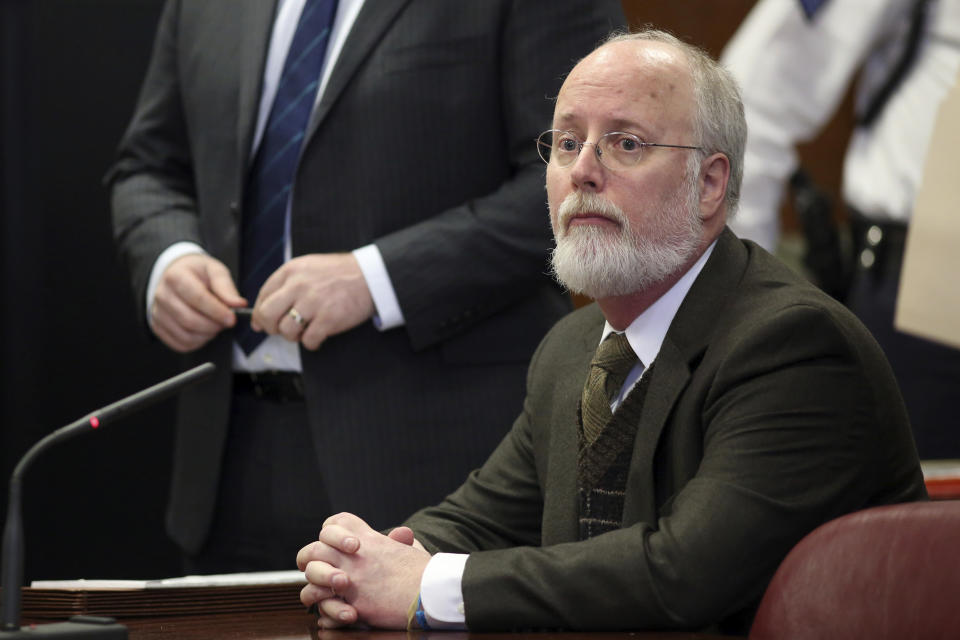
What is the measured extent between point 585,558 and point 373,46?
3.65 ft

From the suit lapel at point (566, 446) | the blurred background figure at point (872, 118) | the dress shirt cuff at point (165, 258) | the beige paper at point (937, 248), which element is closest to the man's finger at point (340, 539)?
the suit lapel at point (566, 446)

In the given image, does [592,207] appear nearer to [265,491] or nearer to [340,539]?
[340,539]

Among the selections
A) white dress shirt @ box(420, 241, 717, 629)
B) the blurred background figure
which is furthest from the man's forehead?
the blurred background figure

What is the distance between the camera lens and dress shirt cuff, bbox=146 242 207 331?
2.54 metres

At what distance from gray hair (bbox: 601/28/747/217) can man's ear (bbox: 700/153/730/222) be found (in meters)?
0.01

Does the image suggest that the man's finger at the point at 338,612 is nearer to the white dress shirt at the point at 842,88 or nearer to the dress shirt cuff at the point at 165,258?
the dress shirt cuff at the point at 165,258

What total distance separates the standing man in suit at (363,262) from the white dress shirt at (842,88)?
0.73 m

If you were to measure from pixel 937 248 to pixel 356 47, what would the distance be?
42.2 inches

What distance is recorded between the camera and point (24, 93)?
3730 millimetres

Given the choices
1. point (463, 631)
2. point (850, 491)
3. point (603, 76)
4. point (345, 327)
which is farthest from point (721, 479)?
point (345, 327)

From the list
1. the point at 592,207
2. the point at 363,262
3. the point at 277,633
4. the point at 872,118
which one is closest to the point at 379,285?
the point at 363,262

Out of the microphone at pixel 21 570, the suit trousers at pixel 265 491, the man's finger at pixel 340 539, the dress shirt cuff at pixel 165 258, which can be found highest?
the dress shirt cuff at pixel 165 258

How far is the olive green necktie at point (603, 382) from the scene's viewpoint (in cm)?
188

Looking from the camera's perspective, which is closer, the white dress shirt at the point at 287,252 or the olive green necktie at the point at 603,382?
the olive green necktie at the point at 603,382
